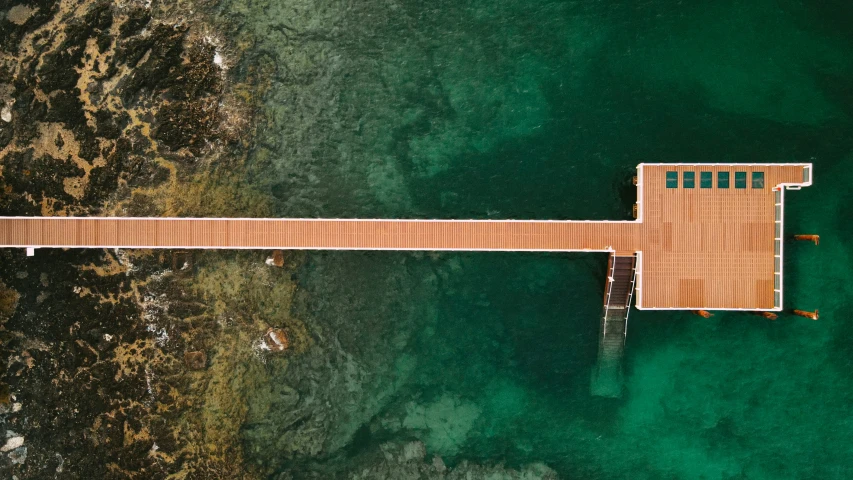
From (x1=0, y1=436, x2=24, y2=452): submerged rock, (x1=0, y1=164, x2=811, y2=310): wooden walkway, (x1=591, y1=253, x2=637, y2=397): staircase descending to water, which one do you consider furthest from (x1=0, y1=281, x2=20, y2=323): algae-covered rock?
(x1=591, y1=253, x2=637, y2=397): staircase descending to water

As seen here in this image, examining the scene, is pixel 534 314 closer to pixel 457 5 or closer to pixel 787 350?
pixel 787 350

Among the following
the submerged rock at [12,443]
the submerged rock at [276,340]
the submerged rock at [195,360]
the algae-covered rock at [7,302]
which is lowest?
the submerged rock at [12,443]

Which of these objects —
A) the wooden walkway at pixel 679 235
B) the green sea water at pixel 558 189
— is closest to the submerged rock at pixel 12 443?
the green sea water at pixel 558 189

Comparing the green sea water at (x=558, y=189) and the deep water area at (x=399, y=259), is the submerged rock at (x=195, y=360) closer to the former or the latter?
the deep water area at (x=399, y=259)

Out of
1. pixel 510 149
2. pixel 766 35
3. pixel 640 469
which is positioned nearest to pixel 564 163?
pixel 510 149

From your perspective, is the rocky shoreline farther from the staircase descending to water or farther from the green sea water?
the staircase descending to water

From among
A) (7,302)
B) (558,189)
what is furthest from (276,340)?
(558,189)
